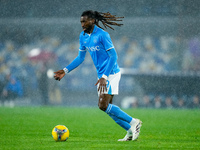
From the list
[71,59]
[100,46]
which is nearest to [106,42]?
[100,46]

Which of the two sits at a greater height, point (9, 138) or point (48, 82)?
point (48, 82)

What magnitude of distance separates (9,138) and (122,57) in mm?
16973

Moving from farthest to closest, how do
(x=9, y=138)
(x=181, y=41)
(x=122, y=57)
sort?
(x=122, y=57), (x=181, y=41), (x=9, y=138)

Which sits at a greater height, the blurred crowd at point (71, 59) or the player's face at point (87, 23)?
the blurred crowd at point (71, 59)

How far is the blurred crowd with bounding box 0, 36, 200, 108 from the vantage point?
790 inches

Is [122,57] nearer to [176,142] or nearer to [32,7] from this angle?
[32,7]

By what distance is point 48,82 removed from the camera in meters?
21.0

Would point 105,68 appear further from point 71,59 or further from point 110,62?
point 71,59

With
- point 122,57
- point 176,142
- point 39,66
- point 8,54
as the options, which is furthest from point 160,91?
point 176,142

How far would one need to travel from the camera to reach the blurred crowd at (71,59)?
2006 cm

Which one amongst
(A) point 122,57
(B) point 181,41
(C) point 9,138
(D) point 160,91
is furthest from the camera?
(A) point 122,57

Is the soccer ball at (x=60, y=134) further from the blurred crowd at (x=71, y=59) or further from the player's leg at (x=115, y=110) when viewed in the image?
the blurred crowd at (x=71, y=59)

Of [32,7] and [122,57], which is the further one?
[122,57]

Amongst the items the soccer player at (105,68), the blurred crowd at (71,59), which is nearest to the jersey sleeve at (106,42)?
the soccer player at (105,68)
